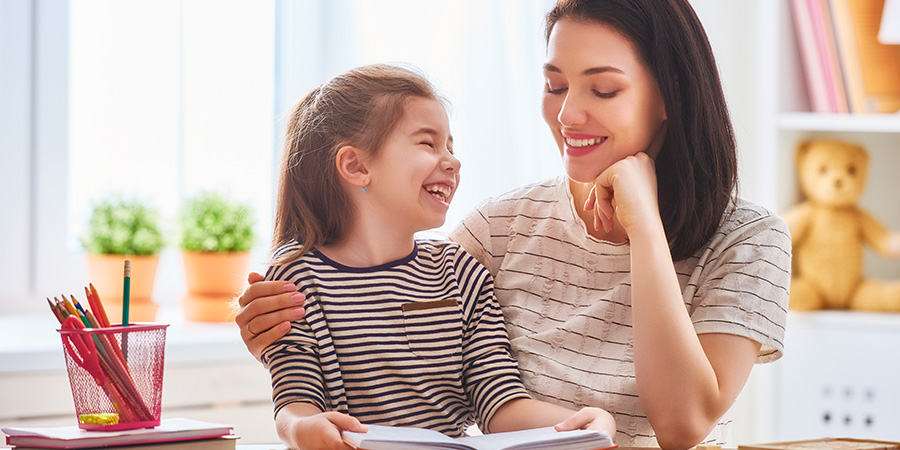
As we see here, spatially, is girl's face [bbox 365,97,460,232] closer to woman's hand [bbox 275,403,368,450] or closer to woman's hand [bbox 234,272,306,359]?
woman's hand [bbox 234,272,306,359]

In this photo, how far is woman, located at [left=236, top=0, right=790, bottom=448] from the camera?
48.3 inches

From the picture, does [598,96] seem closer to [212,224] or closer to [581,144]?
[581,144]

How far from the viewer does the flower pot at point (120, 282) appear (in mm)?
2168

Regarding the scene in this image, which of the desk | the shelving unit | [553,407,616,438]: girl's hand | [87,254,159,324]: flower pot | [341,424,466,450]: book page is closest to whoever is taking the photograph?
[341,424,466,450]: book page

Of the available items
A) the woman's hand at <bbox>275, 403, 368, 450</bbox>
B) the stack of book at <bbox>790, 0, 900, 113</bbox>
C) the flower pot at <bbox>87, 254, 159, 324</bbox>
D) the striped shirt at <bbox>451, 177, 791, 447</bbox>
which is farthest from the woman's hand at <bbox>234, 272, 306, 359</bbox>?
the stack of book at <bbox>790, 0, 900, 113</bbox>

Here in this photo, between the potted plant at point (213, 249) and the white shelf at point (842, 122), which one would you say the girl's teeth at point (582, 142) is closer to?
the potted plant at point (213, 249)

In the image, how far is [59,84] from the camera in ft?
7.37

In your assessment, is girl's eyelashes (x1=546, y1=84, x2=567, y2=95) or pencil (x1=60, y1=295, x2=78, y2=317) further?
girl's eyelashes (x1=546, y1=84, x2=567, y2=95)

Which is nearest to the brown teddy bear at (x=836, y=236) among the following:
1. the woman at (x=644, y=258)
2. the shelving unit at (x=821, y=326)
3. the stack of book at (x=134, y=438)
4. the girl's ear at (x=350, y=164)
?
the shelving unit at (x=821, y=326)

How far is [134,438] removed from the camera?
1.03 meters

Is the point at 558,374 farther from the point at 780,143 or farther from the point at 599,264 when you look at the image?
the point at 780,143

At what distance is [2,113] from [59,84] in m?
0.14

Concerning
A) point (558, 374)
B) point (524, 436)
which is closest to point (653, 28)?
point (558, 374)

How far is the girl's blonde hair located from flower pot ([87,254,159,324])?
3.00ft
